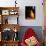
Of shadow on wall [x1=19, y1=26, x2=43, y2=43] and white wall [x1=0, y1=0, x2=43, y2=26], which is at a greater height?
white wall [x1=0, y1=0, x2=43, y2=26]

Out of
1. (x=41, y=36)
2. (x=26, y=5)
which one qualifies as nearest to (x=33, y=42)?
(x=41, y=36)

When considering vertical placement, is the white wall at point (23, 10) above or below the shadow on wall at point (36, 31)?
above

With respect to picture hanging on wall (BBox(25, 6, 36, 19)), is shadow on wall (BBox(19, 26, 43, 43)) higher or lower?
lower

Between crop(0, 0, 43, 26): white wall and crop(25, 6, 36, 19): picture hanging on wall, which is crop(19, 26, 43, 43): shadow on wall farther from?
crop(25, 6, 36, 19): picture hanging on wall

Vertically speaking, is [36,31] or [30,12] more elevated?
[30,12]

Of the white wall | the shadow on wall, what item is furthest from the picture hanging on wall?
the shadow on wall

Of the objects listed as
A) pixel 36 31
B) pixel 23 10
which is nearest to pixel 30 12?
pixel 23 10

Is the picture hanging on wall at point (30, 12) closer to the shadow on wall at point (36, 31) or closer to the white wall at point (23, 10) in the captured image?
the white wall at point (23, 10)

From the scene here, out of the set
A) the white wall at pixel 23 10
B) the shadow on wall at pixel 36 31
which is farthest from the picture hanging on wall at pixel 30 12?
the shadow on wall at pixel 36 31

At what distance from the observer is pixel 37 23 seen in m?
5.28

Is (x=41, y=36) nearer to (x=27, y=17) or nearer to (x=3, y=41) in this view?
(x=27, y=17)

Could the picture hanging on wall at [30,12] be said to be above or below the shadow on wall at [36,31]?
above

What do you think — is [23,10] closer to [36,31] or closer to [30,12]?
[30,12]

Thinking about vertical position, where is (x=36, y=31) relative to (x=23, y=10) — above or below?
below
